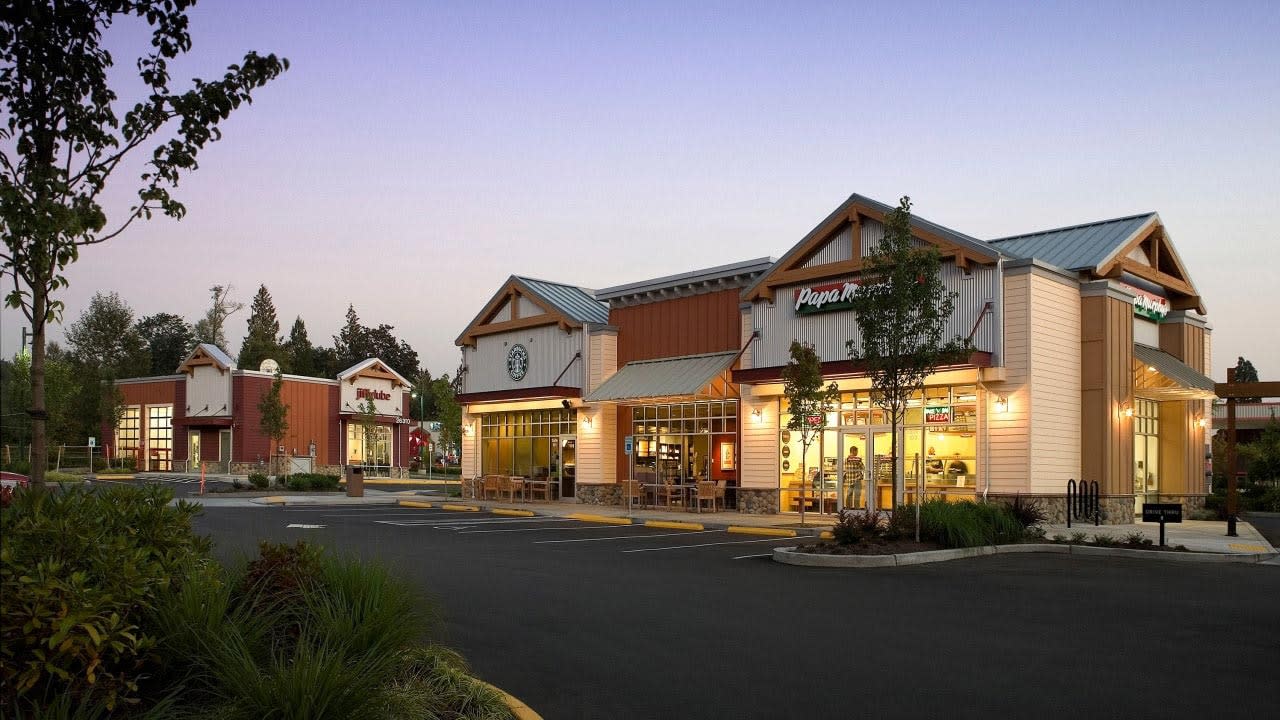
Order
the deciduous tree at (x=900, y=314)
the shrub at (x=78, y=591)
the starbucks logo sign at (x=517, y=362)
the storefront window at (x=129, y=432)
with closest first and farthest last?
the shrub at (x=78, y=591) < the deciduous tree at (x=900, y=314) < the starbucks logo sign at (x=517, y=362) < the storefront window at (x=129, y=432)

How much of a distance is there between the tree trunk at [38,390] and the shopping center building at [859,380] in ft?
63.3

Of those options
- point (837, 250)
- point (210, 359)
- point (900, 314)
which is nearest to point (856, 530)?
point (900, 314)

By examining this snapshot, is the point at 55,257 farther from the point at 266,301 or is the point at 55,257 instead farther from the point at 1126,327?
the point at 266,301

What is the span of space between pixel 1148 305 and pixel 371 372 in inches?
1780

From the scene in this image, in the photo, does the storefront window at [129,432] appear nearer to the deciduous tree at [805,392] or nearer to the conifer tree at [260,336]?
the conifer tree at [260,336]

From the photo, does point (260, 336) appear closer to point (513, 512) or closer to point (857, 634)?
point (513, 512)

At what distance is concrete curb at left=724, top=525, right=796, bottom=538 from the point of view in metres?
22.2

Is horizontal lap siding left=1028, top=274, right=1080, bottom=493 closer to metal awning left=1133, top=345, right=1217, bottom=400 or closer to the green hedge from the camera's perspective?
metal awning left=1133, top=345, right=1217, bottom=400

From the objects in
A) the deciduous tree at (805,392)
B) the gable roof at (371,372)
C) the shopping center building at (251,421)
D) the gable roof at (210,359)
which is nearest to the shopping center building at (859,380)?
the deciduous tree at (805,392)

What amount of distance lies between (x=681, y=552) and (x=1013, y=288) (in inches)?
403

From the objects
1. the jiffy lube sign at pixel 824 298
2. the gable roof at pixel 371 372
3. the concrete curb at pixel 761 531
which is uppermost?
the jiffy lube sign at pixel 824 298

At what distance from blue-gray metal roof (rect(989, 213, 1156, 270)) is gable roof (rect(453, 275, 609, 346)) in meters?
13.3

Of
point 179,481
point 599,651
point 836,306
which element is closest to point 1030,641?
point 599,651

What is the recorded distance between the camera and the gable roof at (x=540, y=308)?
33438 millimetres
